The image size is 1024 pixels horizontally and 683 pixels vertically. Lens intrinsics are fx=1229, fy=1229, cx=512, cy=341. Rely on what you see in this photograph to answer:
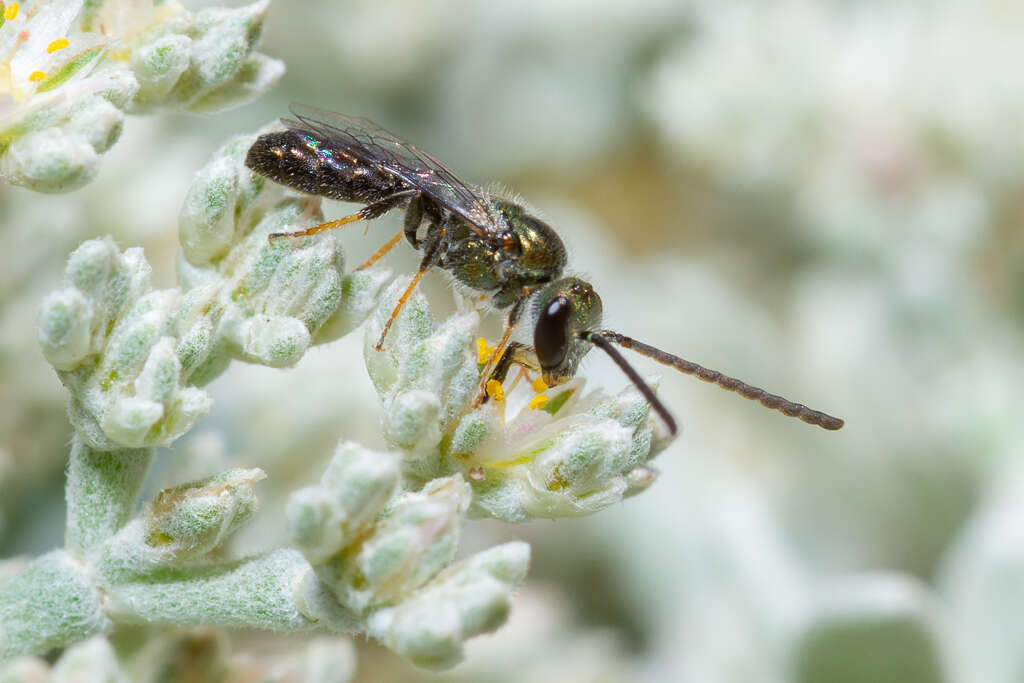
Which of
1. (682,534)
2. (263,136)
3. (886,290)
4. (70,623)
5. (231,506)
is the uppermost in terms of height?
(263,136)

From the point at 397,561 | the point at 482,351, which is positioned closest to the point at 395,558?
the point at 397,561

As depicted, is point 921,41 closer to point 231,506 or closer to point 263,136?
point 263,136

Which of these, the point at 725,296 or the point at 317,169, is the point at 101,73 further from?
the point at 725,296

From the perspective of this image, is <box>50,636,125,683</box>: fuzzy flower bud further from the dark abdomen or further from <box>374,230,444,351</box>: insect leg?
the dark abdomen

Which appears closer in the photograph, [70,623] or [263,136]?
[70,623]

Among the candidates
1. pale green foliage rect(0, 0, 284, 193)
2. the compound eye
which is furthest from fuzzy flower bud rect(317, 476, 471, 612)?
pale green foliage rect(0, 0, 284, 193)

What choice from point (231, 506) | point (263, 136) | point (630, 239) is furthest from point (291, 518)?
point (630, 239)
